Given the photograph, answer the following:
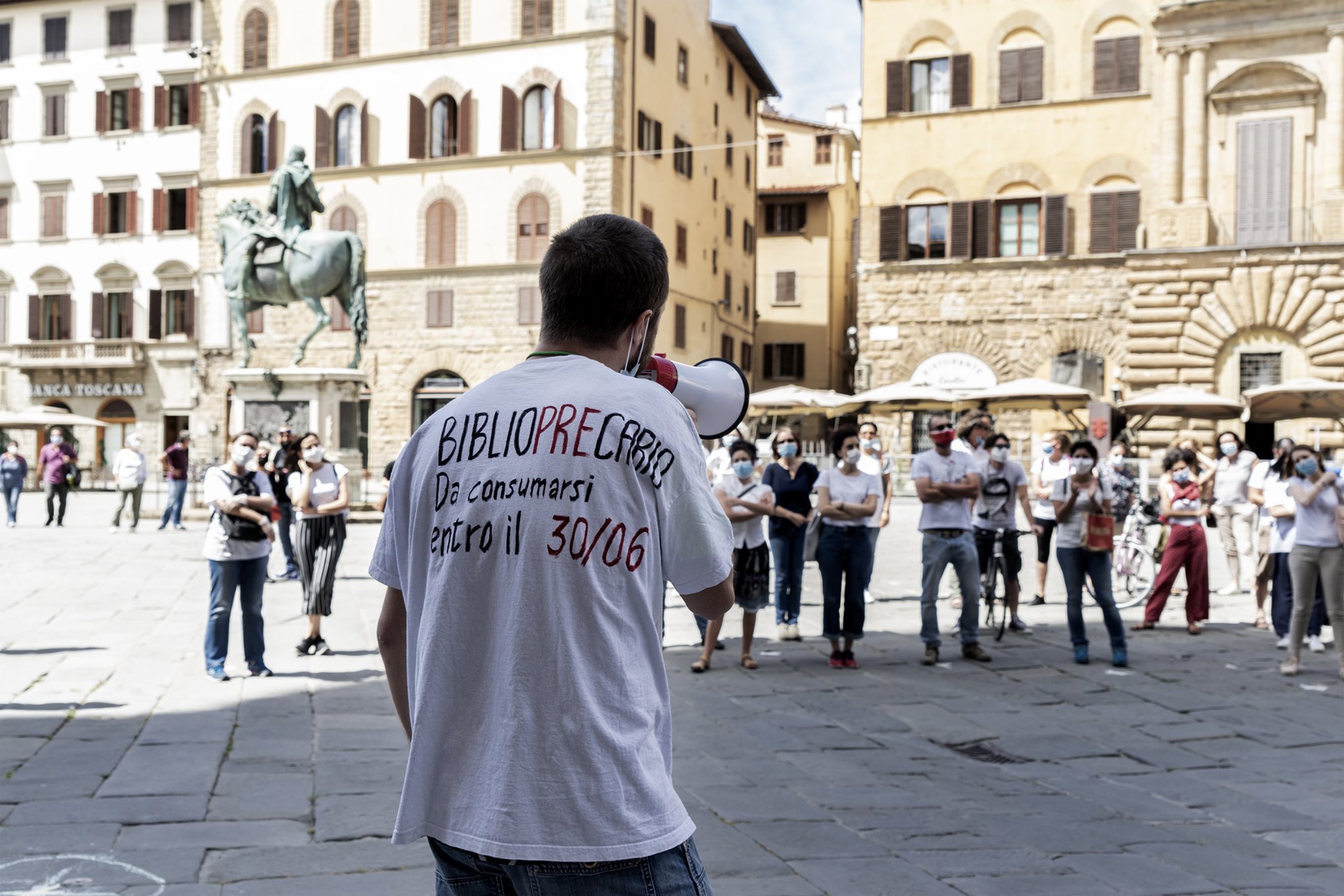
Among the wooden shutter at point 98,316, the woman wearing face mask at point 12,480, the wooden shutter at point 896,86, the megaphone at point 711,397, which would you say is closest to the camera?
the megaphone at point 711,397

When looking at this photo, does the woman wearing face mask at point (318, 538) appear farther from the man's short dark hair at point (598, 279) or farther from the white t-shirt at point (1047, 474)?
the man's short dark hair at point (598, 279)

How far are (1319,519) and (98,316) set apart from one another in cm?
3945

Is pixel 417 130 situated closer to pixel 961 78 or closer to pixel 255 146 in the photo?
pixel 255 146

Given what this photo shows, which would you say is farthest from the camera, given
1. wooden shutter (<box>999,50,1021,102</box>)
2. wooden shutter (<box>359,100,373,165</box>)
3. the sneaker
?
wooden shutter (<box>359,100,373,165</box>)

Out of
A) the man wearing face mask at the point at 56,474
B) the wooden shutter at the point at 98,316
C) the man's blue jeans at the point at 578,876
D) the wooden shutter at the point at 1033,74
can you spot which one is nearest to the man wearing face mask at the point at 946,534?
the man's blue jeans at the point at 578,876

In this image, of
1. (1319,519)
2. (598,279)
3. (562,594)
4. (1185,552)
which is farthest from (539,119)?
(562,594)

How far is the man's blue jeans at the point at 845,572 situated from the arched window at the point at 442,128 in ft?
95.7

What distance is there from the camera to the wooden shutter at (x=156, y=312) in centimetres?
4075

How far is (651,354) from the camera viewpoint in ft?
7.79

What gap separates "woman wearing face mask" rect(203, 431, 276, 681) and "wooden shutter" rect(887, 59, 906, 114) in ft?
85.3

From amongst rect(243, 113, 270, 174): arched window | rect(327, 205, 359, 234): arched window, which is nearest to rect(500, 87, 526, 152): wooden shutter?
rect(327, 205, 359, 234): arched window

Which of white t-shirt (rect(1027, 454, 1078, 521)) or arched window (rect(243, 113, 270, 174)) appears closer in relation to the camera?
white t-shirt (rect(1027, 454, 1078, 521))

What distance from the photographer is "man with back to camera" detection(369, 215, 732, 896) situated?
6.35 feet

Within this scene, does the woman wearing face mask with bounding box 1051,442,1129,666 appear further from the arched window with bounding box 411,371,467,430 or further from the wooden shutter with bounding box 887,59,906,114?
the arched window with bounding box 411,371,467,430
